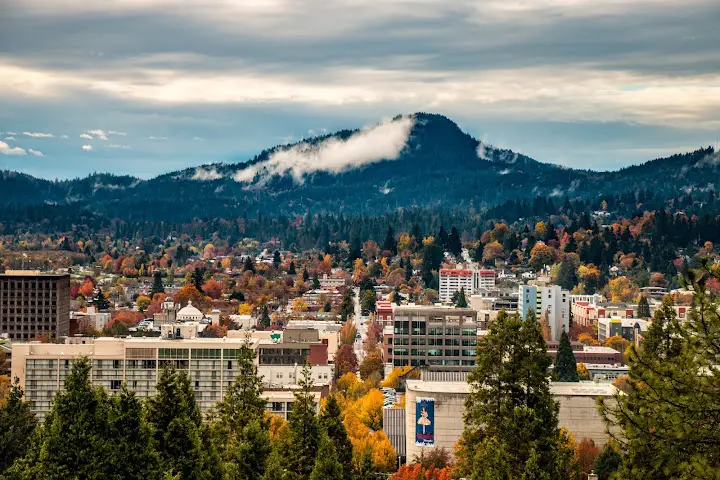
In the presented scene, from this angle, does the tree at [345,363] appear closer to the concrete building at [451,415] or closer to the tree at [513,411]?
the concrete building at [451,415]

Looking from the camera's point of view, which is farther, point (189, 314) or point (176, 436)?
point (189, 314)

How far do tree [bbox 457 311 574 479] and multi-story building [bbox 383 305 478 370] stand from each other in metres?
43.6

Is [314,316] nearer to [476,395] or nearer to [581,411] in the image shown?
[581,411]

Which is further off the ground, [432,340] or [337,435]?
[337,435]

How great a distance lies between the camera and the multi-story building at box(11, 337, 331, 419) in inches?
2403

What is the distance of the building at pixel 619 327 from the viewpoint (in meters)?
→ 101

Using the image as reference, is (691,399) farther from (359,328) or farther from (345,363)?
(359,328)

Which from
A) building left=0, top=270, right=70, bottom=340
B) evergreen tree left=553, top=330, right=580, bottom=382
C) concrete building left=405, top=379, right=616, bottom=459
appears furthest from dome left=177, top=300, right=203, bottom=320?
concrete building left=405, top=379, right=616, bottom=459

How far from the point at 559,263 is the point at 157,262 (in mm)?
66389

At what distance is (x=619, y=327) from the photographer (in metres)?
102

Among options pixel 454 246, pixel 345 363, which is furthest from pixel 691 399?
pixel 454 246

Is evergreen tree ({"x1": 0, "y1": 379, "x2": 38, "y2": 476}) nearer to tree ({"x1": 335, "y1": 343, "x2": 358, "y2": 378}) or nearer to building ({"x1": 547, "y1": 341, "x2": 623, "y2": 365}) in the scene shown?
tree ({"x1": 335, "y1": 343, "x2": 358, "y2": 378})

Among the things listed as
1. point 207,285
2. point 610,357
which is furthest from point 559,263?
point 610,357

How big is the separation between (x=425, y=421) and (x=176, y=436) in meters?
18.1
